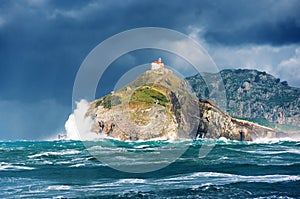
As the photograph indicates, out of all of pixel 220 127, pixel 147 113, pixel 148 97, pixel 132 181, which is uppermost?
pixel 148 97

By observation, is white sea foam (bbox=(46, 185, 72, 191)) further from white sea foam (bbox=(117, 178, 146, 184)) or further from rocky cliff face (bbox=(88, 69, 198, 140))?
rocky cliff face (bbox=(88, 69, 198, 140))

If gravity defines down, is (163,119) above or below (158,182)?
above

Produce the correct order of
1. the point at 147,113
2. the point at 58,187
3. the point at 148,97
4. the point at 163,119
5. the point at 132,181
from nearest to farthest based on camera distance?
1. the point at 58,187
2. the point at 132,181
3. the point at 147,113
4. the point at 163,119
5. the point at 148,97

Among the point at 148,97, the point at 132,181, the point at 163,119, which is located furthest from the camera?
the point at 148,97

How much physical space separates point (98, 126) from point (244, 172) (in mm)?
134320

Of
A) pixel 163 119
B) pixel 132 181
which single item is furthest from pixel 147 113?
pixel 132 181

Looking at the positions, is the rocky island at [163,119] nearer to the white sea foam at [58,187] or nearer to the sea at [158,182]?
the sea at [158,182]

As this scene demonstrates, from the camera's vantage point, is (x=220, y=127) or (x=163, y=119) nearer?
(x=220, y=127)

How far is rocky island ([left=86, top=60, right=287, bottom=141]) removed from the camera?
16738cm

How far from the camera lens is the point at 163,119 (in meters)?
173

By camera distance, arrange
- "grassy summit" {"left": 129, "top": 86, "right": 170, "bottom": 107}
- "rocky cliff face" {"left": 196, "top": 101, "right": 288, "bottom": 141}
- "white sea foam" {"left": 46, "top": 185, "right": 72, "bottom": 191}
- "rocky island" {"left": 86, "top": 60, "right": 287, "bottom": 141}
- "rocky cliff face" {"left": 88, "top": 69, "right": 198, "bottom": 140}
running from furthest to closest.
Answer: "grassy summit" {"left": 129, "top": 86, "right": 170, "bottom": 107}
"rocky cliff face" {"left": 196, "top": 101, "right": 288, "bottom": 141}
"rocky island" {"left": 86, "top": 60, "right": 287, "bottom": 141}
"rocky cliff face" {"left": 88, "top": 69, "right": 198, "bottom": 140}
"white sea foam" {"left": 46, "top": 185, "right": 72, "bottom": 191}

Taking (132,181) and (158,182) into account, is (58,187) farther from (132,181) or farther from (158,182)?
(158,182)

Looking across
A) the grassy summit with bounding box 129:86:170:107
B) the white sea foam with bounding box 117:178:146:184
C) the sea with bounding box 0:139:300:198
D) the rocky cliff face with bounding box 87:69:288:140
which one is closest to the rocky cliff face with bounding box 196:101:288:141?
the rocky cliff face with bounding box 87:69:288:140

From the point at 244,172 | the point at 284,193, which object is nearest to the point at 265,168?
the point at 244,172
